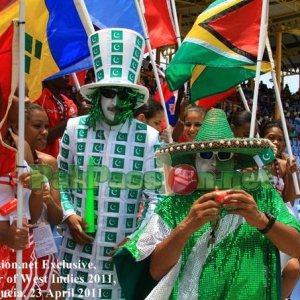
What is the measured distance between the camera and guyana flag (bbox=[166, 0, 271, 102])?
14.4 ft

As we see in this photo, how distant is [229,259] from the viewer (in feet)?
7.10

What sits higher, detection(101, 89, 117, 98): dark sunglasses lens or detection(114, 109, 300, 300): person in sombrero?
detection(101, 89, 117, 98): dark sunglasses lens

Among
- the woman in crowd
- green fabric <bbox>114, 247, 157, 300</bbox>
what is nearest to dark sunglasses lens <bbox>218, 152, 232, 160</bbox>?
green fabric <bbox>114, 247, 157, 300</bbox>

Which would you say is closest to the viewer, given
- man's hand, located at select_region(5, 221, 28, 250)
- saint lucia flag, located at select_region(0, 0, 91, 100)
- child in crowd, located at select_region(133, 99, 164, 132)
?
man's hand, located at select_region(5, 221, 28, 250)

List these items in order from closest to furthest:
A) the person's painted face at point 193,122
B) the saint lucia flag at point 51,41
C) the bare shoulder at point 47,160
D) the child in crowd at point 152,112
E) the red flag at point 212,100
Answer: the bare shoulder at point 47,160, the saint lucia flag at point 51,41, the person's painted face at point 193,122, the child in crowd at point 152,112, the red flag at point 212,100

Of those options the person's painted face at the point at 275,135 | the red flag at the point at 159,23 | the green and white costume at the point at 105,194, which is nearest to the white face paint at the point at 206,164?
the green and white costume at the point at 105,194

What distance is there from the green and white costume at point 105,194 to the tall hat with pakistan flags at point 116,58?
0.21 m

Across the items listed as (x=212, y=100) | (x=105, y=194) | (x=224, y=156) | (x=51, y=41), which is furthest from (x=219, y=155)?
(x=212, y=100)

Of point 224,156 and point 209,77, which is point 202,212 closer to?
point 224,156

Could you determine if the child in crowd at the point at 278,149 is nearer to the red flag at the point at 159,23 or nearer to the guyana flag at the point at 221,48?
the guyana flag at the point at 221,48

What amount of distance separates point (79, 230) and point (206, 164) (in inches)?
40.4

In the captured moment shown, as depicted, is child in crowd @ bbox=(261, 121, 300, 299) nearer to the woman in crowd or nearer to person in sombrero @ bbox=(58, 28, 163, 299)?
person in sombrero @ bbox=(58, 28, 163, 299)

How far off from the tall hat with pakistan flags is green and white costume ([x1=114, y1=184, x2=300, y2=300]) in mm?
1169

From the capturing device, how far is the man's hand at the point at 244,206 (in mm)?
2012
